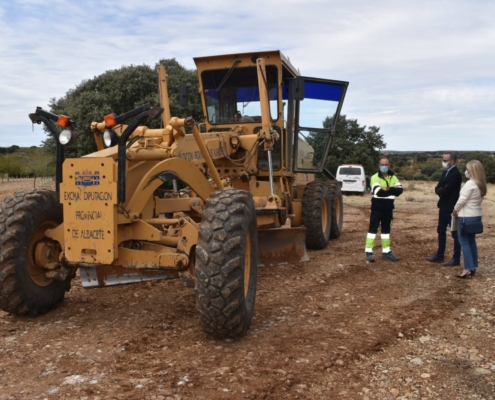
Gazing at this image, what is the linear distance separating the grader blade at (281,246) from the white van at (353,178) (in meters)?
17.8

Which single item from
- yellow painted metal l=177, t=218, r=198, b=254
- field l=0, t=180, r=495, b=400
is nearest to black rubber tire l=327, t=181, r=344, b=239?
field l=0, t=180, r=495, b=400

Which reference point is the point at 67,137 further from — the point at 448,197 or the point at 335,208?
the point at 335,208

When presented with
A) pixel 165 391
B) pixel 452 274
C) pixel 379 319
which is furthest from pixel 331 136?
pixel 165 391

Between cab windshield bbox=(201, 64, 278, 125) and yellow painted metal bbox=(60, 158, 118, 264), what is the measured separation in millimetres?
4165

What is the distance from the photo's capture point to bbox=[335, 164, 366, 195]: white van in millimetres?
24750

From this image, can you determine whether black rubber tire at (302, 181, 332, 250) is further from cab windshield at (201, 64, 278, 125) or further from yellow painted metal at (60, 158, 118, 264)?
yellow painted metal at (60, 158, 118, 264)

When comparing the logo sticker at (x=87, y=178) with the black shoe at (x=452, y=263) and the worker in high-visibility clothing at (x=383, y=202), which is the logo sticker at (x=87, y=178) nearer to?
the worker in high-visibility clothing at (x=383, y=202)

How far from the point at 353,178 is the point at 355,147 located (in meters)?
11.8

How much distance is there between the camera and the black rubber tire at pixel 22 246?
4.96 meters

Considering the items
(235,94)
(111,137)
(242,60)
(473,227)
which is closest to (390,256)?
(473,227)

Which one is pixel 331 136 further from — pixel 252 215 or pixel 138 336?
pixel 138 336

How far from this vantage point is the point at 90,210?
468 cm

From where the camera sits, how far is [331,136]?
10281mm

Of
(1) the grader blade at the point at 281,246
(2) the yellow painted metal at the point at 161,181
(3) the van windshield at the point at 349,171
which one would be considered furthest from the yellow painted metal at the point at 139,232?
(3) the van windshield at the point at 349,171
